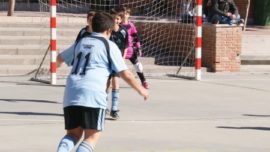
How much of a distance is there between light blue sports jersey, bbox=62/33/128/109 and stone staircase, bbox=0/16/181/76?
33.8 feet

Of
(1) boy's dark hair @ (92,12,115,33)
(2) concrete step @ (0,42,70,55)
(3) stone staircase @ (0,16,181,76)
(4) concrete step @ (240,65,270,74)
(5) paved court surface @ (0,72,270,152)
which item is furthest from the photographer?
(4) concrete step @ (240,65,270,74)

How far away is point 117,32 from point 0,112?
2264 millimetres

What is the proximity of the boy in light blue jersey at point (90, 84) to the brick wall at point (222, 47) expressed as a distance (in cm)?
1160

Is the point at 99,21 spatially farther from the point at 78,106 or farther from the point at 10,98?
the point at 10,98

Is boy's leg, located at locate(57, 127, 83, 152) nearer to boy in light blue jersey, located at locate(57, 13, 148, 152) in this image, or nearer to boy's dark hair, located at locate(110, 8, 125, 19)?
boy in light blue jersey, located at locate(57, 13, 148, 152)

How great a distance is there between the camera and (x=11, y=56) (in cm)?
1828

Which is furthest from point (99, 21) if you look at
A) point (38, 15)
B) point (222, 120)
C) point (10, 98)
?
point (38, 15)

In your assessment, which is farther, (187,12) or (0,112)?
(187,12)

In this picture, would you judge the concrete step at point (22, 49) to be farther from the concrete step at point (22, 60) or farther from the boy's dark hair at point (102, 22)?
the boy's dark hair at point (102, 22)

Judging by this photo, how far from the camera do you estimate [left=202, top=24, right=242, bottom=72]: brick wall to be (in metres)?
19.0

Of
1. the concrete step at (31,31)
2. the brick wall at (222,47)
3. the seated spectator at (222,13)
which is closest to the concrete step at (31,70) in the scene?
the brick wall at (222,47)

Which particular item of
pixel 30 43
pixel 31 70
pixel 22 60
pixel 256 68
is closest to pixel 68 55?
pixel 31 70

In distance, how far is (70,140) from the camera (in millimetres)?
7461

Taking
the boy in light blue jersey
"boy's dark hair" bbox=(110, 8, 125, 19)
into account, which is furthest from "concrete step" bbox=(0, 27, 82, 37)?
the boy in light blue jersey
